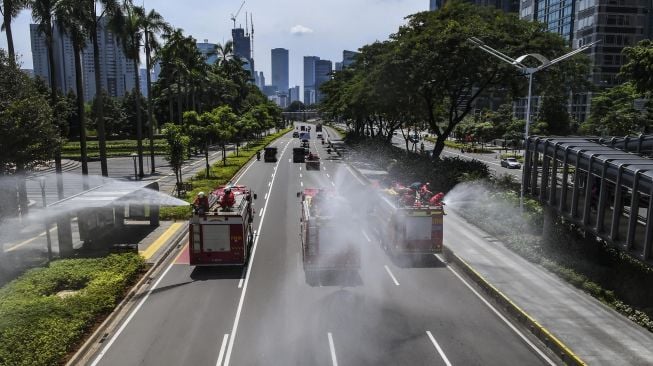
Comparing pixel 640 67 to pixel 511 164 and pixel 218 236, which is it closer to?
pixel 511 164

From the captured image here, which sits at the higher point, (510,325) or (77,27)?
(77,27)

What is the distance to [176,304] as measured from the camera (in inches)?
641

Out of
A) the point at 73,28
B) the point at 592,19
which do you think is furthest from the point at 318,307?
the point at 592,19

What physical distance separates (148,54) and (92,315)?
39.8 metres

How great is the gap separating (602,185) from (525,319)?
238 inches

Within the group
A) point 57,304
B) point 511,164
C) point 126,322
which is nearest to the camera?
point 57,304

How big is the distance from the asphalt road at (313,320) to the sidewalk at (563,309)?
1158 mm

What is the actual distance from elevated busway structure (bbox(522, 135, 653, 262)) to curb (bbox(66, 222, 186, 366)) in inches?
643

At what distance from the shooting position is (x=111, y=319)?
14.9 m

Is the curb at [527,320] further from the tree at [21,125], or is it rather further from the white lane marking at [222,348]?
Result: the tree at [21,125]

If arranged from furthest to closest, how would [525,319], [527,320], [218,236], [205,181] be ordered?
[205,181] → [218,236] → [525,319] → [527,320]

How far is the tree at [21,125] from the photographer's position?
19.8m

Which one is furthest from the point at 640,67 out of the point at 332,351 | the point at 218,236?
the point at 332,351

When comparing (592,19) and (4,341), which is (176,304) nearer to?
(4,341)
